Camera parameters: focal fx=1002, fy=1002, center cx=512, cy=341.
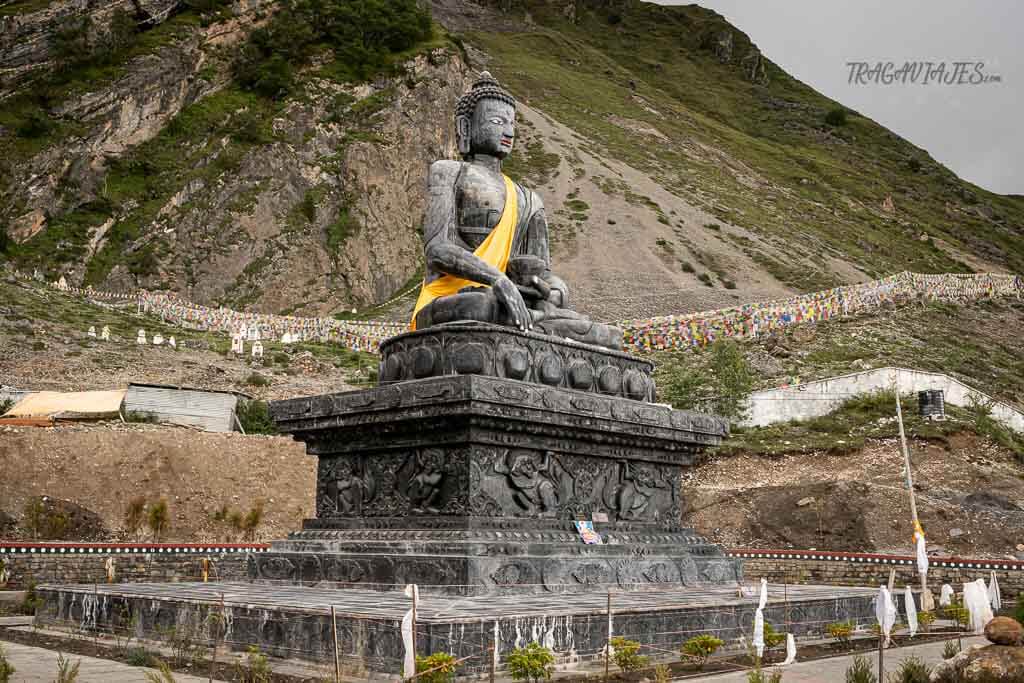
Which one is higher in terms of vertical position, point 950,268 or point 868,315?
point 950,268

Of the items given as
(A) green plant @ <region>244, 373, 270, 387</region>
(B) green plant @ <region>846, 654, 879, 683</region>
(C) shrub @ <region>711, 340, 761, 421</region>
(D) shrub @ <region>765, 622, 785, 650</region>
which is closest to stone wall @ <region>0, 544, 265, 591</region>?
(D) shrub @ <region>765, 622, 785, 650</region>

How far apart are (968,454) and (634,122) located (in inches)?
2713

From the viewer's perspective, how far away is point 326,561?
322 inches

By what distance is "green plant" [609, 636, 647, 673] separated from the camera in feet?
19.1

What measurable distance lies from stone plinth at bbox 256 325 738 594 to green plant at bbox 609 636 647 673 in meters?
1.51

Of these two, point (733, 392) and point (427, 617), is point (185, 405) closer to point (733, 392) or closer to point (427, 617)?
point (733, 392)

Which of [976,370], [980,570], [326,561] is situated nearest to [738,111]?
[976,370]

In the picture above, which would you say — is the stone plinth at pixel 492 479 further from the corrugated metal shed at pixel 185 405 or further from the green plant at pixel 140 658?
the corrugated metal shed at pixel 185 405

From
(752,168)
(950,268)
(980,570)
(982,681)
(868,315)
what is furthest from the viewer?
(752,168)

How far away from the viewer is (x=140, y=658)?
630cm

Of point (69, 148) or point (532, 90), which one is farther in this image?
point (532, 90)

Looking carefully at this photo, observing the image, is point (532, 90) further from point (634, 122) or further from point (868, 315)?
point (868, 315)

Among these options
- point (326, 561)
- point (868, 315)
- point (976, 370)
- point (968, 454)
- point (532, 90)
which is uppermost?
point (532, 90)

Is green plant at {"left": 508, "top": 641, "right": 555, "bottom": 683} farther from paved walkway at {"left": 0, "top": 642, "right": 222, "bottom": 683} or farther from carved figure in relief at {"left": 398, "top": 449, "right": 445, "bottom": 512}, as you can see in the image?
carved figure in relief at {"left": 398, "top": 449, "right": 445, "bottom": 512}
